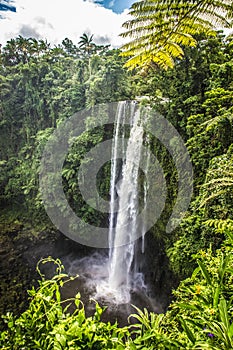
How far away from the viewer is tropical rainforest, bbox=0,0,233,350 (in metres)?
1.19

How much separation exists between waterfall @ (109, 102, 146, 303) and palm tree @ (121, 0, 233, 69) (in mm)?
5876

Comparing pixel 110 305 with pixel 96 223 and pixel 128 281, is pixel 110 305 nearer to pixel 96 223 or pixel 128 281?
pixel 128 281

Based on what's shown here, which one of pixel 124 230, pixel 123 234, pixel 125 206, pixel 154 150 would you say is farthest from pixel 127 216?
pixel 154 150

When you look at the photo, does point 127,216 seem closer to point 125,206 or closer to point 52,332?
point 125,206

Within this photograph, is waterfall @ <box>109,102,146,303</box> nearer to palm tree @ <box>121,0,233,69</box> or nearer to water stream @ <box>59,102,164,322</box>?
water stream @ <box>59,102,164,322</box>

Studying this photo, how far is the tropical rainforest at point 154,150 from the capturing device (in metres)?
1.19

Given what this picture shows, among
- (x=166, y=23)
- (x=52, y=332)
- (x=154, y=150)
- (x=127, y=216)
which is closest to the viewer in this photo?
(x=52, y=332)

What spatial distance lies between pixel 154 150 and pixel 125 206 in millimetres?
2497

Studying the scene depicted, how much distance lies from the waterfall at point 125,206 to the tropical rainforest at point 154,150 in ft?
3.57

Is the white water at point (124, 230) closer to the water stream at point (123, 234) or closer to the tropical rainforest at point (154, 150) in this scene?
the water stream at point (123, 234)

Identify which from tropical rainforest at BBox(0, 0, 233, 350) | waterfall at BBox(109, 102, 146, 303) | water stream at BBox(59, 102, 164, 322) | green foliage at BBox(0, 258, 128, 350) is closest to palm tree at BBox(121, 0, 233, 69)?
tropical rainforest at BBox(0, 0, 233, 350)

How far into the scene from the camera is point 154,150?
700 centimetres

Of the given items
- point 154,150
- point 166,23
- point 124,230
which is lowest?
point 124,230

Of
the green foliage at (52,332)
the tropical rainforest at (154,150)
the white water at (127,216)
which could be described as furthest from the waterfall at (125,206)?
the green foliage at (52,332)
